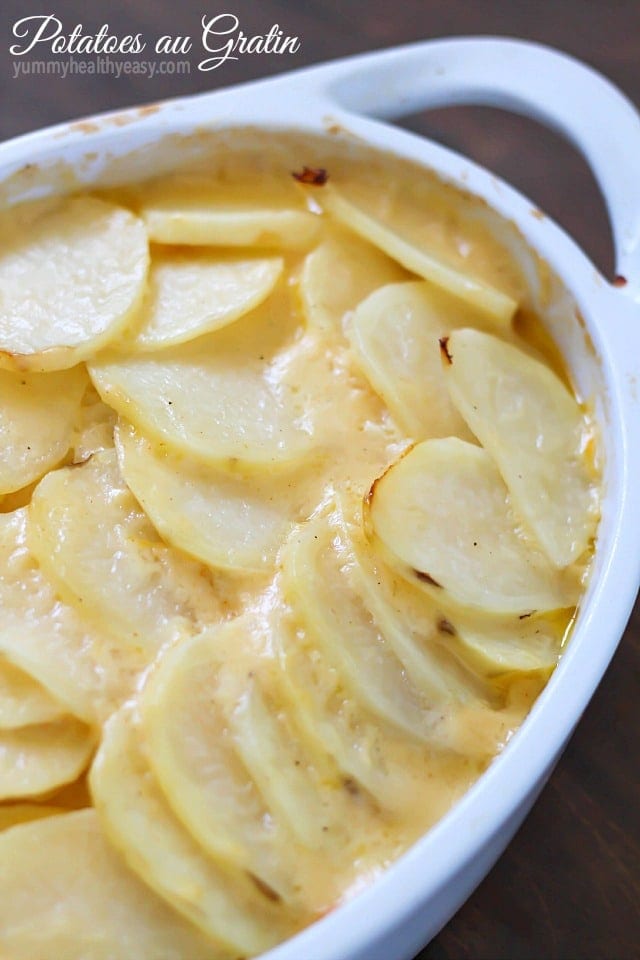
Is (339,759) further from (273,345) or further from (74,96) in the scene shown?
(74,96)

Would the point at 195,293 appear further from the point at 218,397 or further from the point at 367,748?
the point at 367,748

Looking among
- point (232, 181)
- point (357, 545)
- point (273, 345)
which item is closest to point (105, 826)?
point (357, 545)

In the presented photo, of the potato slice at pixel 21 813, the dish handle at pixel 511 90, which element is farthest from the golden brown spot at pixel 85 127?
the potato slice at pixel 21 813

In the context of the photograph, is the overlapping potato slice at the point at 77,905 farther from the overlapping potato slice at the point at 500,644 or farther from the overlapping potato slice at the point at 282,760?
the overlapping potato slice at the point at 500,644

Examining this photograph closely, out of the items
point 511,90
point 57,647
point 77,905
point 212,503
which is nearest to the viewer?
point 77,905

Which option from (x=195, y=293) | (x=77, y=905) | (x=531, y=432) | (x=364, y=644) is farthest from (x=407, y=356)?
(x=77, y=905)
